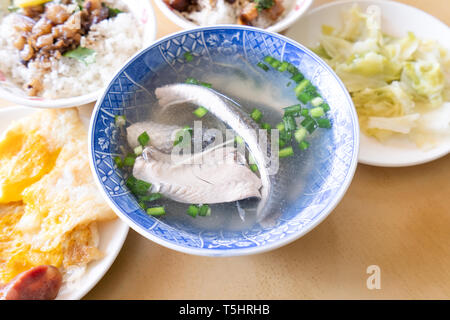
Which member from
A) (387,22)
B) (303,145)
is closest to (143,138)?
(303,145)

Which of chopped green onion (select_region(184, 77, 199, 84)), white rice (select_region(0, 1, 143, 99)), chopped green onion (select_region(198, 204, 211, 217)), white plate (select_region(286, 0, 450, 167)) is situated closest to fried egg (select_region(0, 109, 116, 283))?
white rice (select_region(0, 1, 143, 99))

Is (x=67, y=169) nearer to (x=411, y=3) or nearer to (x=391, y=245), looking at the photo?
(x=391, y=245)

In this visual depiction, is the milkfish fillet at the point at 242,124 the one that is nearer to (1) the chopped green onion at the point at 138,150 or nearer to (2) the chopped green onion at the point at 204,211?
(2) the chopped green onion at the point at 204,211

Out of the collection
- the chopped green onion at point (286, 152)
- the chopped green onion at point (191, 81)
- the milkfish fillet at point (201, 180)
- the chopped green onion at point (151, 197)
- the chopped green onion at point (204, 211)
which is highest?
the chopped green onion at point (191, 81)

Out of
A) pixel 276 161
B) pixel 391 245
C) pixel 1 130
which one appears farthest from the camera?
pixel 1 130

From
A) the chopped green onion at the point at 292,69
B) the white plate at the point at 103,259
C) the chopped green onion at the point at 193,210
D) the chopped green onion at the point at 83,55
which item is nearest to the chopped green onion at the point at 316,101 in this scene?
the chopped green onion at the point at 292,69
